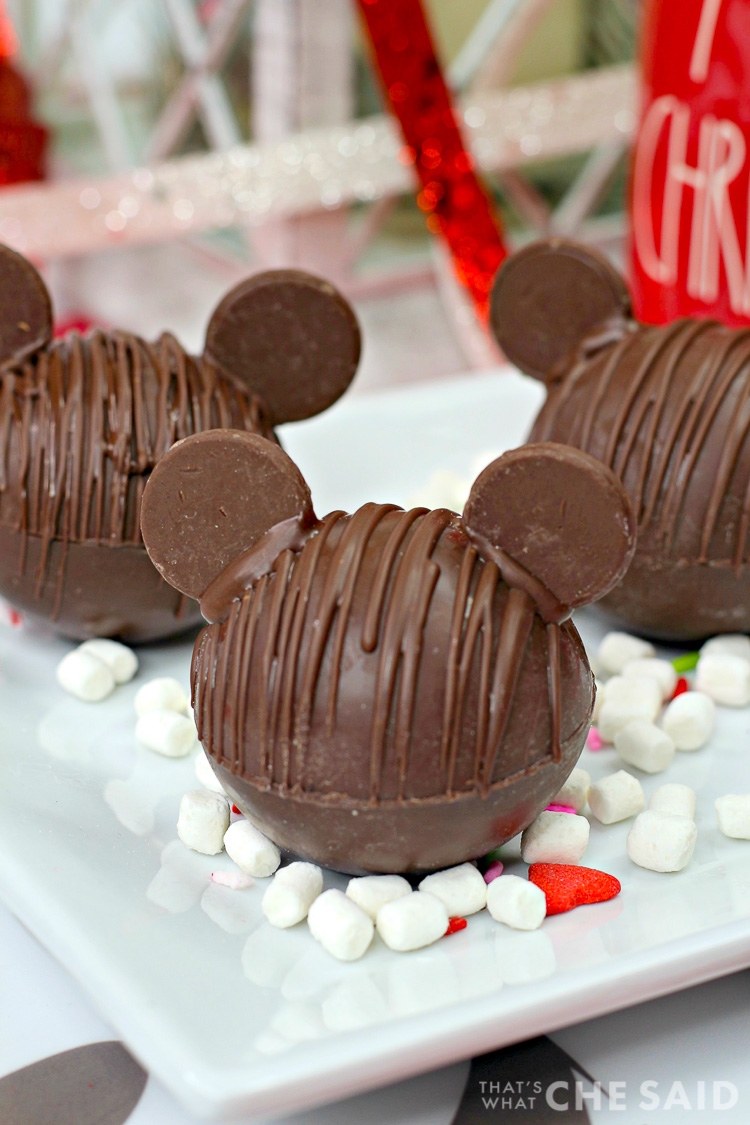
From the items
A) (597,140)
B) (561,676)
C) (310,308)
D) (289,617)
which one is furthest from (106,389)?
(597,140)

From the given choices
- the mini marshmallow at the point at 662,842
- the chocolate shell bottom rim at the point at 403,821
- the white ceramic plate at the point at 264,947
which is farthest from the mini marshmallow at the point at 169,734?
the mini marshmallow at the point at 662,842

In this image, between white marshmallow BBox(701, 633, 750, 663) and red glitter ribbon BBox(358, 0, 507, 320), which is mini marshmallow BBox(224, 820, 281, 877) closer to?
white marshmallow BBox(701, 633, 750, 663)

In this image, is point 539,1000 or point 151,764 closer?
point 539,1000

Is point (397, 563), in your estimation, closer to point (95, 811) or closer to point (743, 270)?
point (95, 811)

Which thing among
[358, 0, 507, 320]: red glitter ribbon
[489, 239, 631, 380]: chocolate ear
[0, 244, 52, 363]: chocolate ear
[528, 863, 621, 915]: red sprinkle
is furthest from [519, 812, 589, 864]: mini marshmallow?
[358, 0, 507, 320]: red glitter ribbon

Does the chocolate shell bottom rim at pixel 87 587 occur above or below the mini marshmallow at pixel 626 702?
above

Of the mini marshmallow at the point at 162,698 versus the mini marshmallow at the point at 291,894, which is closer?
the mini marshmallow at the point at 291,894

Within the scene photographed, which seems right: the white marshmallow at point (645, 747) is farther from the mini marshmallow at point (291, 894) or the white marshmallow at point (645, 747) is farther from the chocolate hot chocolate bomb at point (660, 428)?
the mini marshmallow at point (291, 894)
